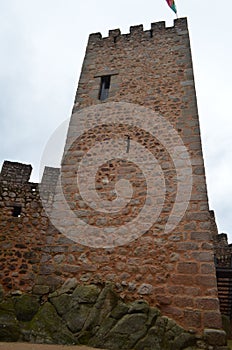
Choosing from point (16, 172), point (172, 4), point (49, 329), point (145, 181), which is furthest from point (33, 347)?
point (172, 4)

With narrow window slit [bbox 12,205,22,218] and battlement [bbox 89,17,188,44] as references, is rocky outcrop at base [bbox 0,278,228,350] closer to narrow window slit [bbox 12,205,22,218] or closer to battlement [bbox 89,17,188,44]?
narrow window slit [bbox 12,205,22,218]

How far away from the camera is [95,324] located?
3432mm

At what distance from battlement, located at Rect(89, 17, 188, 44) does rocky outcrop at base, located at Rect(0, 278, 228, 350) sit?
255 inches

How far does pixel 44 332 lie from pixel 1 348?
60 cm

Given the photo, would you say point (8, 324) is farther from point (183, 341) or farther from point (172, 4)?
point (172, 4)

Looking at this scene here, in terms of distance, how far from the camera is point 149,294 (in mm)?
3732

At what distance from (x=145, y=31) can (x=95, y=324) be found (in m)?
7.15

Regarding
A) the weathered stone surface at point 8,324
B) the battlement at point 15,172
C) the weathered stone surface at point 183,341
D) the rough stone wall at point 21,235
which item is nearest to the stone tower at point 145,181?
the weathered stone surface at point 183,341

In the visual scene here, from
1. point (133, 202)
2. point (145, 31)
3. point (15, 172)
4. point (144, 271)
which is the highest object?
point (145, 31)

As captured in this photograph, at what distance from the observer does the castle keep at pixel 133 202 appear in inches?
150

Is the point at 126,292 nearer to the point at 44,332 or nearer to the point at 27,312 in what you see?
the point at 44,332

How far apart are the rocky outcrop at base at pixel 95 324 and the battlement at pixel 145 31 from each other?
6.49 m

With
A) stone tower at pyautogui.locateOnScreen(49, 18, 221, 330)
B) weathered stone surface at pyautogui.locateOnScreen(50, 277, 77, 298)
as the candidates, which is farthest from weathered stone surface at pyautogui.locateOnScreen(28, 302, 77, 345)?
stone tower at pyautogui.locateOnScreen(49, 18, 221, 330)

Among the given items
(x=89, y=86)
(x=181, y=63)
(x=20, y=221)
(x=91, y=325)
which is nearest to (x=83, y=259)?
(x=91, y=325)
